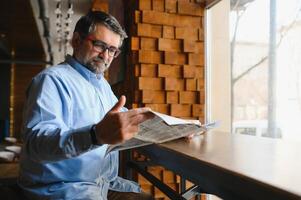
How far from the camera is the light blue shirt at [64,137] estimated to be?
107 cm

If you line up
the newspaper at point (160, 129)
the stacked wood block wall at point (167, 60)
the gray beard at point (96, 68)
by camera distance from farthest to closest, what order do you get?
1. the stacked wood block wall at point (167, 60)
2. the gray beard at point (96, 68)
3. the newspaper at point (160, 129)

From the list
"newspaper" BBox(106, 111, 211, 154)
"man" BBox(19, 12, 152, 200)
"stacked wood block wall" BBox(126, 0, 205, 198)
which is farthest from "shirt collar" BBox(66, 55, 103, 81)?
"stacked wood block wall" BBox(126, 0, 205, 198)

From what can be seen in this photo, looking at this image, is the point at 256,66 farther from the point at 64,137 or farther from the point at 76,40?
the point at 64,137

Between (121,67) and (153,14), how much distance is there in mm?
660

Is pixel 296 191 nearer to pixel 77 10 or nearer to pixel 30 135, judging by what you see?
pixel 30 135

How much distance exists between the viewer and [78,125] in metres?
1.42

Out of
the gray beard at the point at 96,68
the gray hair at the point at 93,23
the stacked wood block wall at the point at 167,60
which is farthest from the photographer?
the stacked wood block wall at the point at 167,60

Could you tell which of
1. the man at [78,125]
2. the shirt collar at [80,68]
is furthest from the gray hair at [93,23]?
the shirt collar at [80,68]

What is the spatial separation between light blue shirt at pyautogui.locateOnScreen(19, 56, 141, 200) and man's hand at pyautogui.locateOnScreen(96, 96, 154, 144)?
0.06 m

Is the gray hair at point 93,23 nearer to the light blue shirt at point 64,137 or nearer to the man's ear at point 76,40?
the man's ear at point 76,40

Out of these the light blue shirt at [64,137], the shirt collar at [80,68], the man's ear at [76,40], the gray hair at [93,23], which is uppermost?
the gray hair at [93,23]

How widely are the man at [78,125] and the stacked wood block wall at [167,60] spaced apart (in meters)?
0.77

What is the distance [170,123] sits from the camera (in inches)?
44.6

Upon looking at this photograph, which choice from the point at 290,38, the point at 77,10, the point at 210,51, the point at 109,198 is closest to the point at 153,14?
the point at 210,51
